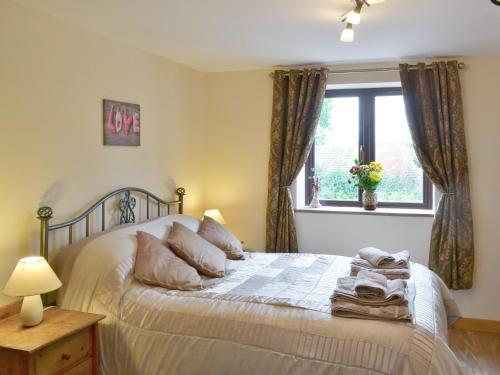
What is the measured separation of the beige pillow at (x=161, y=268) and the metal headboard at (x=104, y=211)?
1.35 ft

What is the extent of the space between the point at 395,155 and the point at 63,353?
3406mm

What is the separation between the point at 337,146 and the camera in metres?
4.68

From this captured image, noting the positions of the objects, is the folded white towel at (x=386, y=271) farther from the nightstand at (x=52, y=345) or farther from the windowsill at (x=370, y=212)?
the nightstand at (x=52, y=345)

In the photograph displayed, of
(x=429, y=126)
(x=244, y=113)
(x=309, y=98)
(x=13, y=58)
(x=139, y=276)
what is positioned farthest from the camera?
(x=244, y=113)

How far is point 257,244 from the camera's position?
4656mm

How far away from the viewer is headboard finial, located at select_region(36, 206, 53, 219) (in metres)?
2.68

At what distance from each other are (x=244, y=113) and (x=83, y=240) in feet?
7.33

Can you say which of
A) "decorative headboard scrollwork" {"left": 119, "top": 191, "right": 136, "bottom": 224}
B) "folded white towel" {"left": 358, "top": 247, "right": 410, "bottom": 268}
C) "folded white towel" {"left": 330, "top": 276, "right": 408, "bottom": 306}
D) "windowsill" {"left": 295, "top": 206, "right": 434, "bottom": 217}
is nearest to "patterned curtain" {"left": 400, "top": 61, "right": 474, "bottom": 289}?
"windowsill" {"left": 295, "top": 206, "right": 434, "bottom": 217}

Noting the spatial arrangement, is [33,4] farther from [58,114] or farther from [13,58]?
[58,114]

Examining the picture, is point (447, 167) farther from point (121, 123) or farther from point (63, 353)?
point (63, 353)

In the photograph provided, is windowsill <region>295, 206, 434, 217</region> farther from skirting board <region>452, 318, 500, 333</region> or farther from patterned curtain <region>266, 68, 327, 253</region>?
skirting board <region>452, 318, 500, 333</region>

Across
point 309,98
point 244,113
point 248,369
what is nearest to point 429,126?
point 309,98

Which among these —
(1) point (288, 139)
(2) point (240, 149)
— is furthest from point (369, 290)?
(2) point (240, 149)

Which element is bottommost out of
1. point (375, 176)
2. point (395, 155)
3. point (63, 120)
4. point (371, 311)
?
point (371, 311)
